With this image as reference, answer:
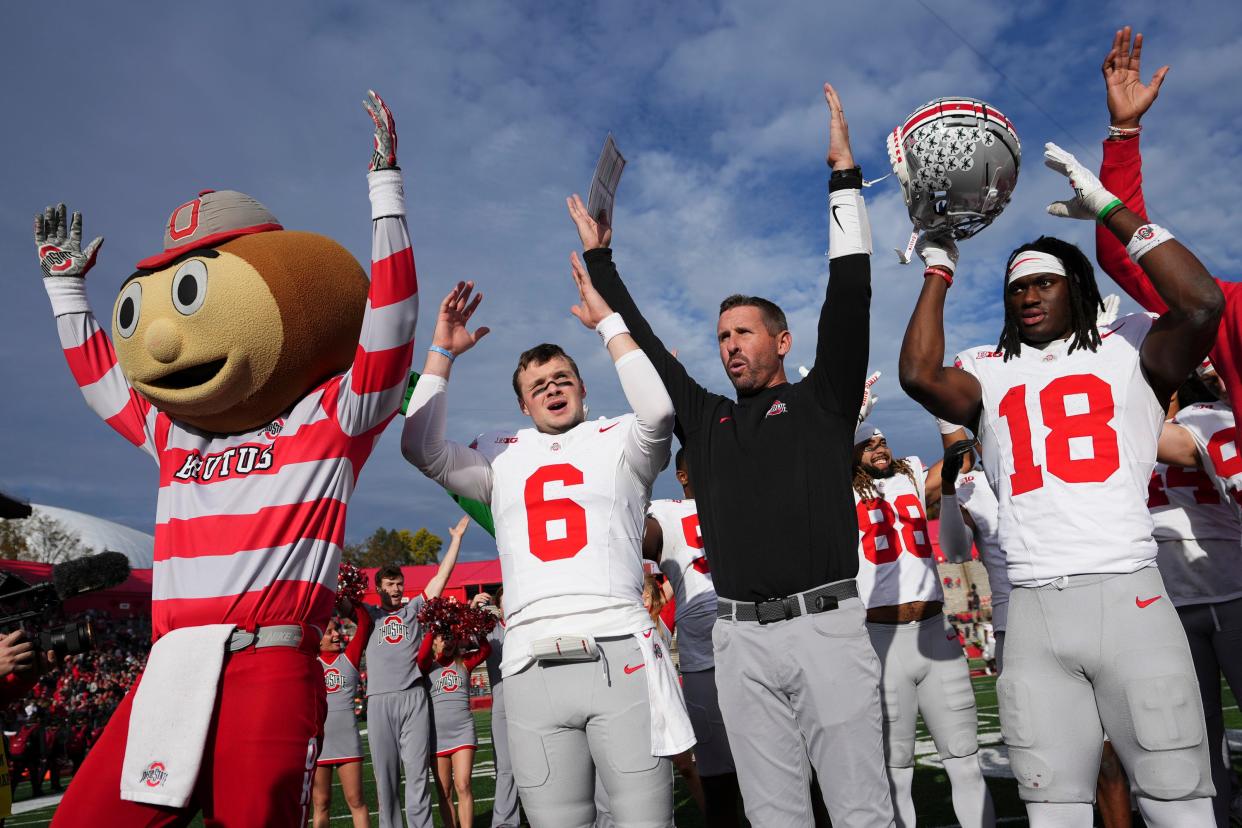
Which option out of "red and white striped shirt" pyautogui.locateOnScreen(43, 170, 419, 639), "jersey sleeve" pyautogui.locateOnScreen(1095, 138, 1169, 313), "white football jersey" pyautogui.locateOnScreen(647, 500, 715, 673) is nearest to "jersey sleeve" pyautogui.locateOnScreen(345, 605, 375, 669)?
"white football jersey" pyautogui.locateOnScreen(647, 500, 715, 673)

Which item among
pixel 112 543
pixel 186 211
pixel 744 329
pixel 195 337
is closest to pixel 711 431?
pixel 744 329

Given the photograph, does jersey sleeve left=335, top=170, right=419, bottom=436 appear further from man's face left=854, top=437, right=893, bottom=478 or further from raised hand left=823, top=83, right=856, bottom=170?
man's face left=854, top=437, right=893, bottom=478

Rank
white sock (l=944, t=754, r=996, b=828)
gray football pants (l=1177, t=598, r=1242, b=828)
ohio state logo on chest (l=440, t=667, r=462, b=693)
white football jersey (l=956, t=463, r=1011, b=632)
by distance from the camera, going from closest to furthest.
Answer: gray football pants (l=1177, t=598, r=1242, b=828) → white sock (l=944, t=754, r=996, b=828) → white football jersey (l=956, t=463, r=1011, b=632) → ohio state logo on chest (l=440, t=667, r=462, b=693)

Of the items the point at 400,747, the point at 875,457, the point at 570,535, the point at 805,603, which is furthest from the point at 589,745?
the point at 400,747

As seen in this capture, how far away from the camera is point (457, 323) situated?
13.5 feet

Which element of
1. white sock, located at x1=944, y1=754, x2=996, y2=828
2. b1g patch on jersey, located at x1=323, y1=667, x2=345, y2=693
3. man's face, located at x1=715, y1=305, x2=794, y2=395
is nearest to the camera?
man's face, located at x1=715, y1=305, x2=794, y2=395

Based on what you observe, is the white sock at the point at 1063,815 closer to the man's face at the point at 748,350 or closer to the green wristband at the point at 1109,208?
the man's face at the point at 748,350

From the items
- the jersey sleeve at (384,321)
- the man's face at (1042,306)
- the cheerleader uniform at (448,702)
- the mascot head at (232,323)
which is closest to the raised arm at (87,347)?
the mascot head at (232,323)

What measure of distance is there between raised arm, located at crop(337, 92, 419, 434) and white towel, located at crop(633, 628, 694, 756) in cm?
137

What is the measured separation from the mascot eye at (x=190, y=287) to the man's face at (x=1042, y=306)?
10.3ft

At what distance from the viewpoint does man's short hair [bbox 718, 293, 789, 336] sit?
12.5ft

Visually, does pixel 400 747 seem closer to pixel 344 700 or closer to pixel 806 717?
pixel 344 700

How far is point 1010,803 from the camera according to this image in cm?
636

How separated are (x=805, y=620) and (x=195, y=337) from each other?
2547mm
